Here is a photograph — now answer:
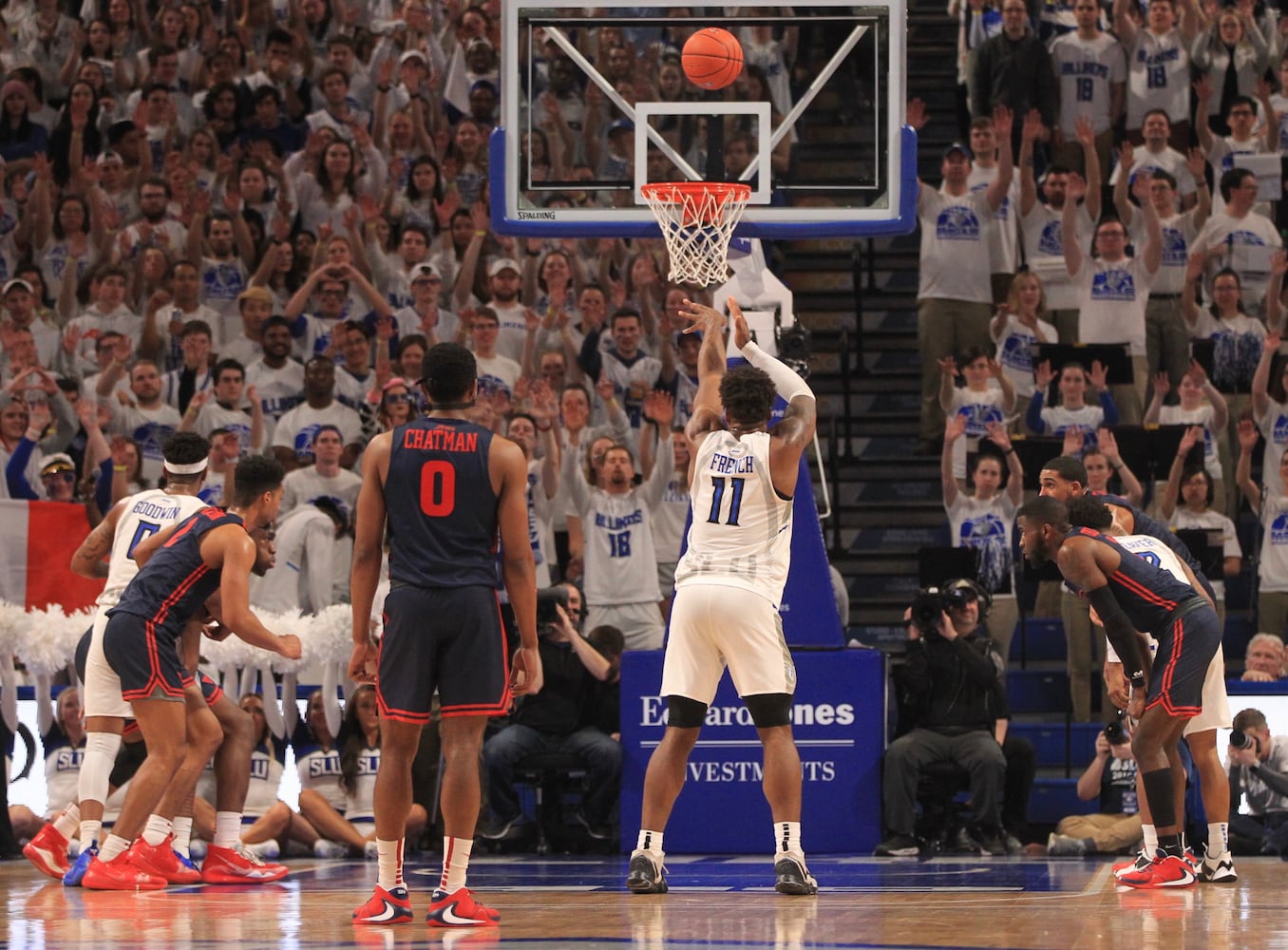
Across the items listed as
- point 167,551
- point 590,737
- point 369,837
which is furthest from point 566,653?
point 167,551

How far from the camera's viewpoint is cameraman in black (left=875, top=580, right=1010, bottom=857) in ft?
38.1

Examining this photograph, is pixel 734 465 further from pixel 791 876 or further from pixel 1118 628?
pixel 1118 628

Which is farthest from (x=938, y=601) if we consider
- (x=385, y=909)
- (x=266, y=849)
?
(x=385, y=909)

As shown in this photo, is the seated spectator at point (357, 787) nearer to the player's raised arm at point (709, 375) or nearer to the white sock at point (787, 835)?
the player's raised arm at point (709, 375)

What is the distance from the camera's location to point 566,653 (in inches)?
490

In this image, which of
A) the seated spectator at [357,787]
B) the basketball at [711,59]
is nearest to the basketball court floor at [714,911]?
the seated spectator at [357,787]

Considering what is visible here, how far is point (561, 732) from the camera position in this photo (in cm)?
1234

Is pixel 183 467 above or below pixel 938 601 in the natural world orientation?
above

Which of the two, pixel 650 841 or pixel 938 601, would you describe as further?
pixel 938 601

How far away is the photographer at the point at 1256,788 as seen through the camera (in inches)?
452

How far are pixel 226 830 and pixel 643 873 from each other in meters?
2.36

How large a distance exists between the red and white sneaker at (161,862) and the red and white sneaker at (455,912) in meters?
2.48

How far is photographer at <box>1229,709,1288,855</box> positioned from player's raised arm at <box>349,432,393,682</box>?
629 cm

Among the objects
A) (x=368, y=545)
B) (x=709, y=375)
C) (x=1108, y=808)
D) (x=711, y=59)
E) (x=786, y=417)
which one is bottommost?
(x=1108, y=808)
